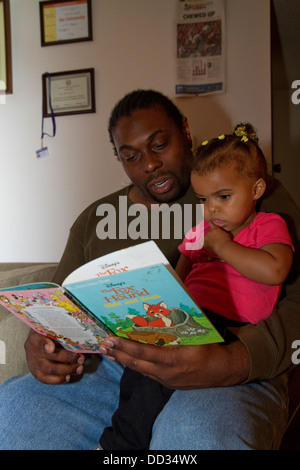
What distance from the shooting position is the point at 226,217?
1.00m

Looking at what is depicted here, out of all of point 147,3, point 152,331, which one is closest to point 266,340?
point 152,331

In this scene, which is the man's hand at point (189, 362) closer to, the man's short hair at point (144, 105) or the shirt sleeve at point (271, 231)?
the shirt sleeve at point (271, 231)

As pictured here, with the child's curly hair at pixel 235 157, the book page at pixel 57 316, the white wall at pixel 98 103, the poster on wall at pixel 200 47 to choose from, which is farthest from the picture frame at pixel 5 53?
the book page at pixel 57 316

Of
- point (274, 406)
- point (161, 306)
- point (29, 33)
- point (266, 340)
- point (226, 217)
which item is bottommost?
point (274, 406)

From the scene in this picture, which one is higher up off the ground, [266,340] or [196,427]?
[266,340]

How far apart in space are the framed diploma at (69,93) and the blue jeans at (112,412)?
139 centimetres

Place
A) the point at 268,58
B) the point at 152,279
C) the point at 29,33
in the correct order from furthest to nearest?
the point at 29,33 < the point at 268,58 < the point at 152,279

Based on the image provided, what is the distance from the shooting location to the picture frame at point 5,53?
6.93 feet

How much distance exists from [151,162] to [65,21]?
129 centimetres

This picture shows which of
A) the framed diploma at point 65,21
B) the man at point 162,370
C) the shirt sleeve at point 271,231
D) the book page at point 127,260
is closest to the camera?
the book page at point 127,260

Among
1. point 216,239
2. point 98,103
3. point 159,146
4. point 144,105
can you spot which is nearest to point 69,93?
point 98,103

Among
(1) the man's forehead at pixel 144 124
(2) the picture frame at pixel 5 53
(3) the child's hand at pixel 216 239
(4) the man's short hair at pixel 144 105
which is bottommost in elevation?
(3) the child's hand at pixel 216 239

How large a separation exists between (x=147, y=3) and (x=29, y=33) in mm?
657

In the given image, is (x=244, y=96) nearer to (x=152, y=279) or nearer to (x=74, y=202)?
(x=74, y=202)
